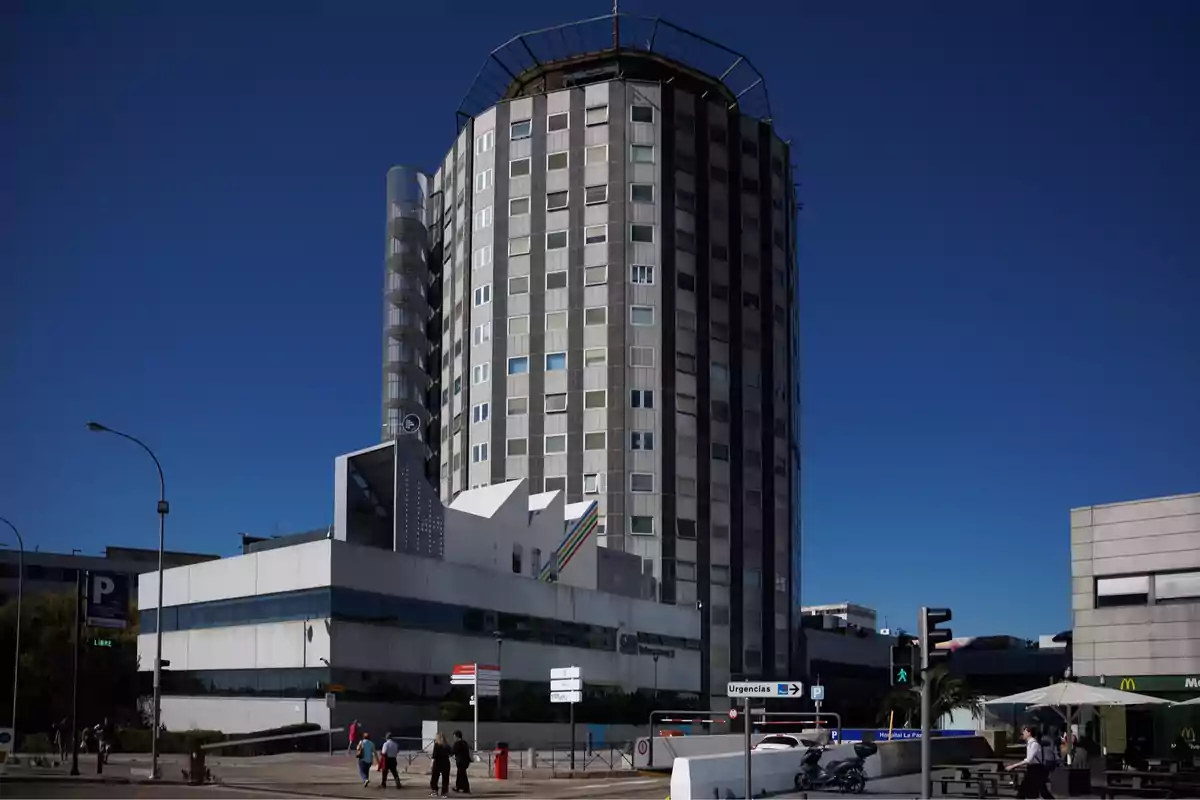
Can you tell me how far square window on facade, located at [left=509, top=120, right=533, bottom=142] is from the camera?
334 feet

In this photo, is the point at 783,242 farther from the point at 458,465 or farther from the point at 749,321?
the point at 458,465

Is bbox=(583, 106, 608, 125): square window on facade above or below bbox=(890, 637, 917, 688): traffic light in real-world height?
above

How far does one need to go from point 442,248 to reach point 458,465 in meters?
20.8

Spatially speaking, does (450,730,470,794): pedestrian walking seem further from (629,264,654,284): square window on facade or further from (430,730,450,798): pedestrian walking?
(629,264,654,284): square window on facade

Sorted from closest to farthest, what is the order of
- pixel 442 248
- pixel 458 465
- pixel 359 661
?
pixel 359 661
pixel 458 465
pixel 442 248

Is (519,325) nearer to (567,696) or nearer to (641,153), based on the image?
(641,153)

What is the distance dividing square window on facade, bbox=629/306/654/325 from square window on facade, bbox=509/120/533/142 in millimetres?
16716

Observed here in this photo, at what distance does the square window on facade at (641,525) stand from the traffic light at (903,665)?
7159 cm

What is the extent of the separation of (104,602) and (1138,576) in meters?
37.3

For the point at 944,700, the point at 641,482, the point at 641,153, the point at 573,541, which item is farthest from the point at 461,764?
the point at 641,153

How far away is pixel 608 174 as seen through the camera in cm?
9944

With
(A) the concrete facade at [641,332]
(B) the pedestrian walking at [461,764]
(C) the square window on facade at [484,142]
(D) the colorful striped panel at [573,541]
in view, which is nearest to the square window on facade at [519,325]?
(A) the concrete facade at [641,332]

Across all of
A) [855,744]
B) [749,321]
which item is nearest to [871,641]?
[749,321]

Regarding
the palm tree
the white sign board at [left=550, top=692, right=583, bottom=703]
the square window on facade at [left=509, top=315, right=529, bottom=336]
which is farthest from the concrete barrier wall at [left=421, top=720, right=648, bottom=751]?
the square window on facade at [left=509, top=315, right=529, bottom=336]
